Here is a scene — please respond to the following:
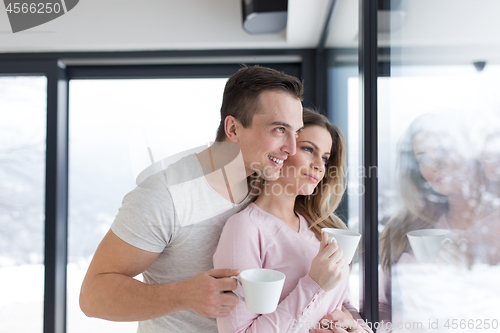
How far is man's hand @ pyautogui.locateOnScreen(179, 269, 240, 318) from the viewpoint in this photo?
0.70m

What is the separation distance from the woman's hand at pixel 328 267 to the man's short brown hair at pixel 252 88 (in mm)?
437

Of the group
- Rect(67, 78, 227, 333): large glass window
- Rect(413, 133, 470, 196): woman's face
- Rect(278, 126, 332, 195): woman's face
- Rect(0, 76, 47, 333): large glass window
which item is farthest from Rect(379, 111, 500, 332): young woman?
Rect(0, 76, 47, 333): large glass window

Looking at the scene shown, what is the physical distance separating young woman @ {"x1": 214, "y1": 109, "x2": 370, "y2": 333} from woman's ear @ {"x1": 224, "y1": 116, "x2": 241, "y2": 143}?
7.0 inches

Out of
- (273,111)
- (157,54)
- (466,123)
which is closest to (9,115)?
(157,54)

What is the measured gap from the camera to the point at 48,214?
1.78 meters

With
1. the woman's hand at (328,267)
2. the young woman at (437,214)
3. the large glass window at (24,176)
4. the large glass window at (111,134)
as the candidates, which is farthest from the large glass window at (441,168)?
the large glass window at (24,176)

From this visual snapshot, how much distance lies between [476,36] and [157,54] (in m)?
1.61

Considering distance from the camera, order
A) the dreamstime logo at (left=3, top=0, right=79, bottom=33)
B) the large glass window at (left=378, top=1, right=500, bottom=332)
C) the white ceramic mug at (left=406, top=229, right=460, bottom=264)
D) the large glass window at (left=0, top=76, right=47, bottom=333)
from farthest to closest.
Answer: the large glass window at (left=0, top=76, right=47, bottom=333)
the dreamstime logo at (left=3, top=0, right=79, bottom=33)
the white ceramic mug at (left=406, top=229, right=460, bottom=264)
the large glass window at (left=378, top=1, right=500, bottom=332)

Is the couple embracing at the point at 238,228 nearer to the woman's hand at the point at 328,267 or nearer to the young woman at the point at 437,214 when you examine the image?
the woman's hand at the point at 328,267

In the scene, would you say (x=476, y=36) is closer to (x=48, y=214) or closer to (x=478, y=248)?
(x=478, y=248)

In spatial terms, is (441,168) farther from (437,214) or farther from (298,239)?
(298,239)

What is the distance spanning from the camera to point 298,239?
0.92 metres

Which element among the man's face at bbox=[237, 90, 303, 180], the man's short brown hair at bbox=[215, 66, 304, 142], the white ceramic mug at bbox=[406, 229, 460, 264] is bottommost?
the white ceramic mug at bbox=[406, 229, 460, 264]
